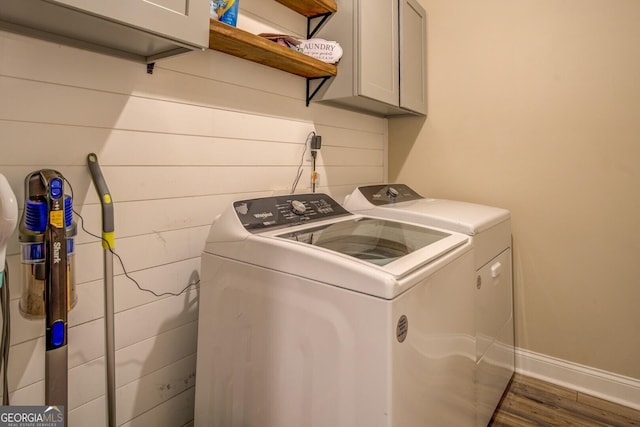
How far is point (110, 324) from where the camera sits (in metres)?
1.08

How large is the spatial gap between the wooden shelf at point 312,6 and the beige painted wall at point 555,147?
3.02 ft

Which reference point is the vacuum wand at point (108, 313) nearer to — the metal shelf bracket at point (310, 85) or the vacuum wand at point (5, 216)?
the vacuum wand at point (5, 216)

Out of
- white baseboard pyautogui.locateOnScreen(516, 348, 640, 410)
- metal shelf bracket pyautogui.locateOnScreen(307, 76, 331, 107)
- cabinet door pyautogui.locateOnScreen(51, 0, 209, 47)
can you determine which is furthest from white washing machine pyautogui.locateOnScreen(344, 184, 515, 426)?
cabinet door pyautogui.locateOnScreen(51, 0, 209, 47)

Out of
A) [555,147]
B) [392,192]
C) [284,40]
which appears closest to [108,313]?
[284,40]

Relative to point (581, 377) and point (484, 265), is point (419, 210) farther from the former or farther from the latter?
point (581, 377)

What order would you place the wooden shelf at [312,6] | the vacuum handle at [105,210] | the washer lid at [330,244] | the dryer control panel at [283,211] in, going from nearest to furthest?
the washer lid at [330,244], the vacuum handle at [105,210], the dryer control panel at [283,211], the wooden shelf at [312,6]

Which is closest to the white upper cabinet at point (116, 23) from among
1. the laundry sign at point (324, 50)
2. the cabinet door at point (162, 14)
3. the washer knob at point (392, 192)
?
the cabinet door at point (162, 14)

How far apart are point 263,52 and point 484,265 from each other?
4.22ft

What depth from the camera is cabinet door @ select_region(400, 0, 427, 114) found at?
82.3 inches

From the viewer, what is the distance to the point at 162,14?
917 mm

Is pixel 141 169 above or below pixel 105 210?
above

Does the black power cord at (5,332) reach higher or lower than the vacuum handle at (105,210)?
lower

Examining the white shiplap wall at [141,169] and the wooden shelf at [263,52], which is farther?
the wooden shelf at [263,52]

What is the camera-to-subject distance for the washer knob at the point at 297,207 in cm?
139
